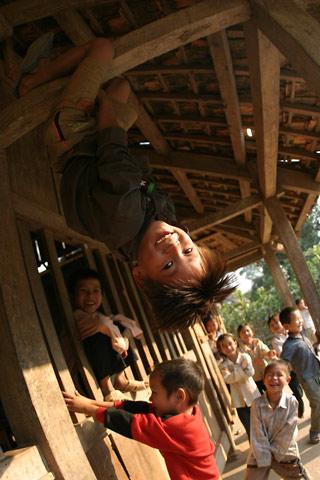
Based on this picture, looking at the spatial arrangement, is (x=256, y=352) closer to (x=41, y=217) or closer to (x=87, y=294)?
(x=87, y=294)

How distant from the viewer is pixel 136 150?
299 inches

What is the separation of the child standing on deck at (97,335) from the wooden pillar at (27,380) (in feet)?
Answer: 2.44

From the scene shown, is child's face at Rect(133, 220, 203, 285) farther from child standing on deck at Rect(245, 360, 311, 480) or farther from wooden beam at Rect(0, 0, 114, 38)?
child standing on deck at Rect(245, 360, 311, 480)

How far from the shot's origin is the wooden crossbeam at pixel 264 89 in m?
3.51

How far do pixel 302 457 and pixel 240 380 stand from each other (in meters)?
1.11

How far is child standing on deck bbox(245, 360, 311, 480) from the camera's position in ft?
13.1

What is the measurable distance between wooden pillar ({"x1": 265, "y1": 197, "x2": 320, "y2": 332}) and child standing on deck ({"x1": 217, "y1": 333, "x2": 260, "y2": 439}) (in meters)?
1.16

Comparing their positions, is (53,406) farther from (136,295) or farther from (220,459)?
(220,459)

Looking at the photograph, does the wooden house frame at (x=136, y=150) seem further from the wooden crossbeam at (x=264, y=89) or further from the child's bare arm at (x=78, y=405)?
the child's bare arm at (x=78, y=405)

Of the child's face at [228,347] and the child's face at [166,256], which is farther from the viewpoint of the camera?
the child's face at [228,347]

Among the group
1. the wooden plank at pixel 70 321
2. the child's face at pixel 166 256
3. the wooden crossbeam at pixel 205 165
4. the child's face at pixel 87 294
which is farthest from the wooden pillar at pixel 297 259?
the child's face at pixel 166 256

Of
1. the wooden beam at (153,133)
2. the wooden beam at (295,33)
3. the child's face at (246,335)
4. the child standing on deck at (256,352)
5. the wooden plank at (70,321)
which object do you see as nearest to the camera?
the wooden beam at (295,33)

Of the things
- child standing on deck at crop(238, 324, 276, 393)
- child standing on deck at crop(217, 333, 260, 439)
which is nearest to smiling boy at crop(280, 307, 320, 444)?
child standing on deck at crop(217, 333, 260, 439)

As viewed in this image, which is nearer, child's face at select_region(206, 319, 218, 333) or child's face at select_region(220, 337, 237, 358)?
child's face at select_region(220, 337, 237, 358)
